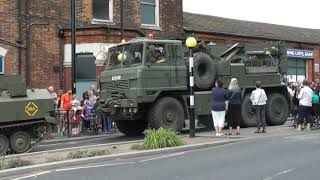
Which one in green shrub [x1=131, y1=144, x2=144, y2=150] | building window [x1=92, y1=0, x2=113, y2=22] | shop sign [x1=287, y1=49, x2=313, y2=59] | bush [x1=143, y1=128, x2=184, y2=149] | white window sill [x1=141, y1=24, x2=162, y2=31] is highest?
building window [x1=92, y1=0, x2=113, y2=22]

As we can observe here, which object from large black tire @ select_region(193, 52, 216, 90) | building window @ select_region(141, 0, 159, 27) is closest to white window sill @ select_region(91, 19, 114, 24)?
building window @ select_region(141, 0, 159, 27)

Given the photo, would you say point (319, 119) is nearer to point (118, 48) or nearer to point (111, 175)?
point (118, 48)

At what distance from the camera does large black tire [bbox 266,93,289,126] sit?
21.2 m

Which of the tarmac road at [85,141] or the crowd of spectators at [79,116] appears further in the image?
the crowd of spectators at [79,116]

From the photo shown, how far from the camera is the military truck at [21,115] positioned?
591 inches

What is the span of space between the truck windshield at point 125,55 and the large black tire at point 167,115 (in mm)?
1470

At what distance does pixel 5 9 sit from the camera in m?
23.2

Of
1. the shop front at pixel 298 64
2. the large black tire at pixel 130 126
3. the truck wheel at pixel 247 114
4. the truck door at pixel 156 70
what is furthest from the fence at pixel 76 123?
the shop front at pixel 298 64

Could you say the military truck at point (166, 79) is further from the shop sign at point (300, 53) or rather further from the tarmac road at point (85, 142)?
the shop sign at point (300, 53)

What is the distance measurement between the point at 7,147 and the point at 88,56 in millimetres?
10151

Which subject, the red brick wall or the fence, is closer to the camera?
the fence

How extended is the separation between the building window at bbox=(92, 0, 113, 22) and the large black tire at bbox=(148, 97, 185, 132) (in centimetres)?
900

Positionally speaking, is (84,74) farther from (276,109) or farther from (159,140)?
(159,140)

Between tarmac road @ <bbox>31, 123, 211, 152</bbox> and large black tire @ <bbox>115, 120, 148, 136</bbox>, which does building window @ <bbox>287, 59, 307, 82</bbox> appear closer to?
tarmac road @ <bbox>31, 123, 211, 152</bbox>
